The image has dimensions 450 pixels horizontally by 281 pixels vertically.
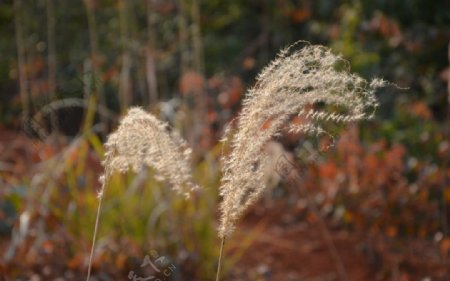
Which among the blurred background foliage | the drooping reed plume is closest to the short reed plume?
the drooping reed plume

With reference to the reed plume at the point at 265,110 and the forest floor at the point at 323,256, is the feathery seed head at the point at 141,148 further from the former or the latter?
the forest floor at the point at 323,256

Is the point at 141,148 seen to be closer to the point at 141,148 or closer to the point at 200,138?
the point at 141,148

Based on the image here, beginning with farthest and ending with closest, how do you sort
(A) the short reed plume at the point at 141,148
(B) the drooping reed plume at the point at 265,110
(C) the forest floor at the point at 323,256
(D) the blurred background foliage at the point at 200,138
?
(C) the forest floor at the point at 323,256
(D) the blurred background foliage at the point at 200,138
(A) the short reed plume at the point at 141,148
(B) the drooping reed plume at the point at 265,110

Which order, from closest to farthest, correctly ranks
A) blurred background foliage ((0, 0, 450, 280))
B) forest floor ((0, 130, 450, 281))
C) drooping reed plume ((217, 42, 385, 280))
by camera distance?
drooping reed plume ((217, 42, 385, 280)) → blurred background foliage ((0, 0, 450, 280)) → forest floor ((0, 130, 450, 281))

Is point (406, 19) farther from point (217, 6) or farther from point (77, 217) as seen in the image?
point (77, 217)

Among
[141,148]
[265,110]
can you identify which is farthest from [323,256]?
[265,110]

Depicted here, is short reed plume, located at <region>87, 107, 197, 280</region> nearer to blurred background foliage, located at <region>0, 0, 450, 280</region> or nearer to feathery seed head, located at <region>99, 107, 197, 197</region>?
feathery seed head, located at <region>99, 107, 197, 197</region>

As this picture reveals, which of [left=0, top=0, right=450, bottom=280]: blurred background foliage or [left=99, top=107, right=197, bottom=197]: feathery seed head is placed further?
[left=0, top=0, right=450, bottom=280]: blurred background foliage

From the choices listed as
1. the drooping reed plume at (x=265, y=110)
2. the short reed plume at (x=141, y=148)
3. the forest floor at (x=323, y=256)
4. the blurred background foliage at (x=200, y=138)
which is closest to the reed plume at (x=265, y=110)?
the drooping reed plume at (x=265, y=110)
